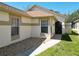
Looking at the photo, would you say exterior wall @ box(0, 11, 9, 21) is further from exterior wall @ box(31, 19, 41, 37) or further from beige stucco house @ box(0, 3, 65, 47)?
exterior wall @ box(31, 19, 41, 37)

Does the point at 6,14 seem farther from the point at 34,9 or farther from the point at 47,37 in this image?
the point at 34,9

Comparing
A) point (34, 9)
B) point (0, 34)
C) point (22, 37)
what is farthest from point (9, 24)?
point (34, 9)

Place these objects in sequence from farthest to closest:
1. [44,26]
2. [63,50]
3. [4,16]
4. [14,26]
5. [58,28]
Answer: [58,28] < [44,26] < [14,26] < [4,16] < [63,50]

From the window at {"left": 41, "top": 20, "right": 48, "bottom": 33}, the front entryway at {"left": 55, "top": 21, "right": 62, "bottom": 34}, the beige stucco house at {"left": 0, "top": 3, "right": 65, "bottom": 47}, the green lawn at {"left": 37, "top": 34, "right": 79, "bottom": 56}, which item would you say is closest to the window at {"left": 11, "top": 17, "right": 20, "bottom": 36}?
the beige stucco house at {"left": 0, "top": 3, "right": 65, "bottom": 47}

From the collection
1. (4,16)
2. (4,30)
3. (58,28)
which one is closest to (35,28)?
(4,30)

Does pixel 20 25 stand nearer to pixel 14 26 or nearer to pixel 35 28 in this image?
pixel 14 26

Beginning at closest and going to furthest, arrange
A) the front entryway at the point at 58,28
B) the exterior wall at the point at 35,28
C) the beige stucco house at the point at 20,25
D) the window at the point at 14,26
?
the beige stucco house at the point at 20,25 < the window at the point at 14,26 < the exterior wall at the point at 35,28 < the front entryway at the point at 58,28

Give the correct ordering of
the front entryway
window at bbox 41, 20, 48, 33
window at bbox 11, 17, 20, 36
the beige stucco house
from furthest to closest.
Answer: the front entryway < window at bbox 41, 20, 48, 33 < window at bbox 11, 17, 20, 36 < the beige stucco house

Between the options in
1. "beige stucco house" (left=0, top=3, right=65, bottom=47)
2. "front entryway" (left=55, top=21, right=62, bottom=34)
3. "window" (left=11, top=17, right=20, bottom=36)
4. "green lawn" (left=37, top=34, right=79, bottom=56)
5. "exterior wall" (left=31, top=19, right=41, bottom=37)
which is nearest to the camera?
"green lawn" (left=37, top=34, right=79, bottom=56)

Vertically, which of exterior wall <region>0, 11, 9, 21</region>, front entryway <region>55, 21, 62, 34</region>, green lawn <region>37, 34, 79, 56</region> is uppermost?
exterior wall <region>0, 11, 9, 21</region>

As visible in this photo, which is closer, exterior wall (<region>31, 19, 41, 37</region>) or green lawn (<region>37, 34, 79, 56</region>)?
green lawn (<region>37, 34, 79, 56</region>)

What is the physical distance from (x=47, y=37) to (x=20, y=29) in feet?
12.3

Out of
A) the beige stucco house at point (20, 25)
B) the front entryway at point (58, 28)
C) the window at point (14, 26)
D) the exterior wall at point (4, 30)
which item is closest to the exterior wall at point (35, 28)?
the beige stucco house at point (20, 25)

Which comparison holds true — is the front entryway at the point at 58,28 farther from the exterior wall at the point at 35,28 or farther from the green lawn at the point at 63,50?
the green lawn at the point at 63,50
